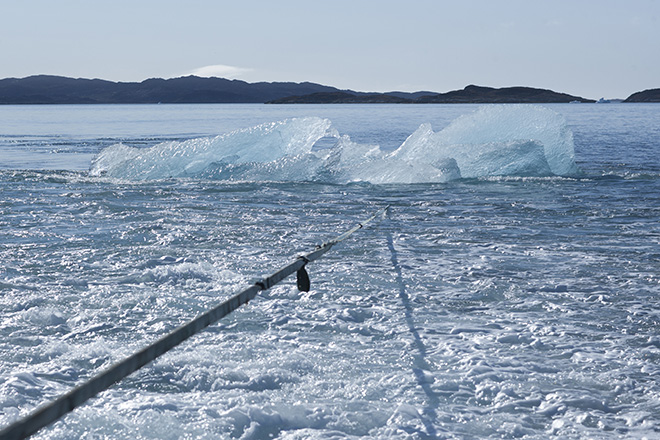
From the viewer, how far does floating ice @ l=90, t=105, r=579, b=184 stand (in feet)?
46.4

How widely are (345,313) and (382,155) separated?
11.6 metres

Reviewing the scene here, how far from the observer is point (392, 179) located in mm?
13906

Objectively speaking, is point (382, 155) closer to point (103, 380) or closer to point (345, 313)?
point (345, 313)

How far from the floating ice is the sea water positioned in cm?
236

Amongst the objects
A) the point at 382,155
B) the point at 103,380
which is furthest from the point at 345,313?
the point at 382,155

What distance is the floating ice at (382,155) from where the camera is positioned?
1416 cm

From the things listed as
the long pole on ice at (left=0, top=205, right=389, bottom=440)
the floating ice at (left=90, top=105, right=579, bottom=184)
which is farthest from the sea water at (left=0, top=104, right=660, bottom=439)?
the floating ice at (left=90, top=105, right=579, bottom=184)

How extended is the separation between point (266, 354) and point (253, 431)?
0.94 meters

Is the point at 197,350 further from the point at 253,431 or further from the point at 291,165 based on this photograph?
the point at 291,165

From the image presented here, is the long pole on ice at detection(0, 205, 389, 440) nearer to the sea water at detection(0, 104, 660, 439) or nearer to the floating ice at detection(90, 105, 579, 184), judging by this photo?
the sea water at detection(0, 104, 660, 439)

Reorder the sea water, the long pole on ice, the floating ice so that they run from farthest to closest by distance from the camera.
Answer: the floating ice, the sea water, the long pole on ice

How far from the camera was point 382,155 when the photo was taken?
53.0ft

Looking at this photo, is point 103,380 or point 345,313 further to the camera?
point 345,313

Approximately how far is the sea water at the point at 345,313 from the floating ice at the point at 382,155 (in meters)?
2.36
